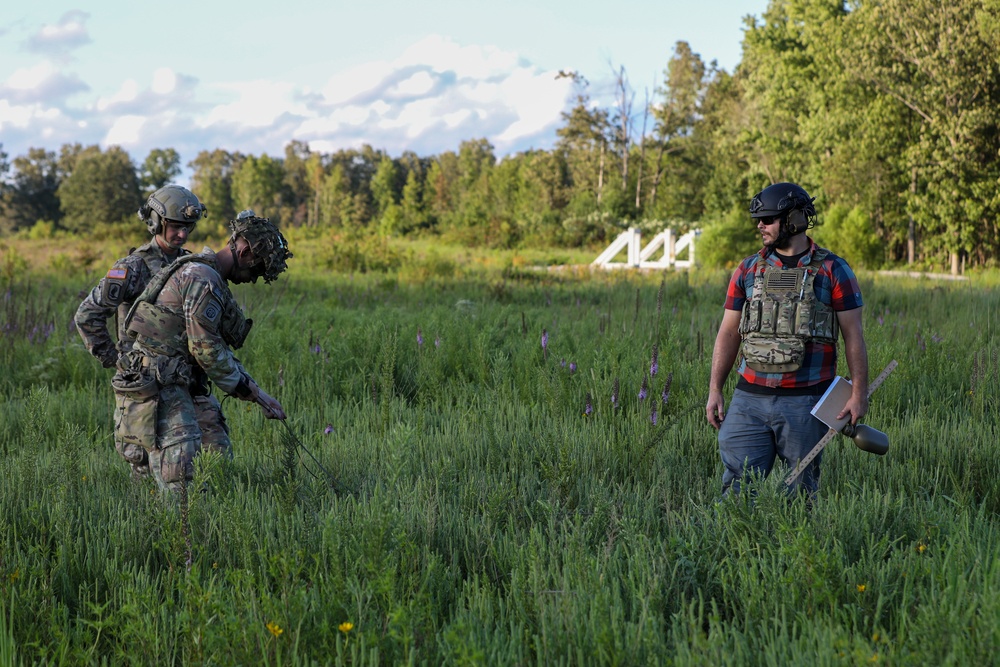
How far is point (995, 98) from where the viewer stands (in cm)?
2341

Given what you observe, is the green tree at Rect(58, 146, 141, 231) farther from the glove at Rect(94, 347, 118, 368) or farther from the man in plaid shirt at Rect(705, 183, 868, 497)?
the man in plaid shirt at Rect(705, 183, 868, 497)

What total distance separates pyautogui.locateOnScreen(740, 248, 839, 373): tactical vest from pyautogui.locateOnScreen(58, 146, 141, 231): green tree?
218 feet

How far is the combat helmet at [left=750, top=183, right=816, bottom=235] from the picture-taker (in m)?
3.32

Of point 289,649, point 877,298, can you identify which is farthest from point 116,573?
point 877,298

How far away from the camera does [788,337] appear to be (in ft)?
11.1

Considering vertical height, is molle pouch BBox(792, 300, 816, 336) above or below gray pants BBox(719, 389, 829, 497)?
above

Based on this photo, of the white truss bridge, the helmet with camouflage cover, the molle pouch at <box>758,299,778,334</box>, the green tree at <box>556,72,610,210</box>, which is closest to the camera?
the molle pouch at <box>758,299,778,334</box>

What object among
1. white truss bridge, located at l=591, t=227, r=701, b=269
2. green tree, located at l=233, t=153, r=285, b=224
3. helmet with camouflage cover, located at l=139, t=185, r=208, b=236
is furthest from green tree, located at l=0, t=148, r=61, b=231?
helmet with camouflage cover, located at l=139, t=185, r=208, b=236

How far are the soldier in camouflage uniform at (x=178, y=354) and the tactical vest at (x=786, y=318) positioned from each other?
2.06 metres

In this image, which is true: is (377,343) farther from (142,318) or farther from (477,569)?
(477,569)

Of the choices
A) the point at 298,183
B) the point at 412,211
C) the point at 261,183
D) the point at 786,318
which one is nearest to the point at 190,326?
the point at 786,318

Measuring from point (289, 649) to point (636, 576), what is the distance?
120 cm

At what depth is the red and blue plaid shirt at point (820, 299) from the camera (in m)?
3.34

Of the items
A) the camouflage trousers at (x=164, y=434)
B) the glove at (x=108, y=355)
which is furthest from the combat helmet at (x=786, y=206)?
the glove at (x=108, y=355)
